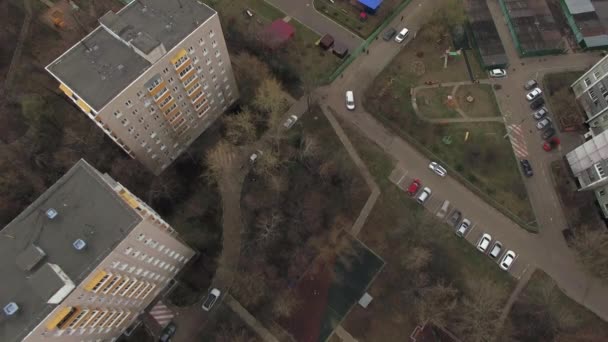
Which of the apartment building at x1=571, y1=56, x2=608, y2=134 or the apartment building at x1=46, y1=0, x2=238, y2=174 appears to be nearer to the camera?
the apartment building at x1=46, y1=0, x2=238, y2=174

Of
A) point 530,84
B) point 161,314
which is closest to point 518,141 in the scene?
point 530,84

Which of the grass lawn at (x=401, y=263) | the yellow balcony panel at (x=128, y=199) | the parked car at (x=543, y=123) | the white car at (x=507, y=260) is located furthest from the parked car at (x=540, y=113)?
the yellow balcony panel at (x=128, y=199)

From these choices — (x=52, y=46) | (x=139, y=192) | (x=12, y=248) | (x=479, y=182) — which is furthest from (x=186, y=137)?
(x=479, y=182)

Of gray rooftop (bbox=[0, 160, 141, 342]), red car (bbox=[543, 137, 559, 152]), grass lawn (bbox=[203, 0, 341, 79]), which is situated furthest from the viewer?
grass lawn (bbox=[203, 0, 341, 79])

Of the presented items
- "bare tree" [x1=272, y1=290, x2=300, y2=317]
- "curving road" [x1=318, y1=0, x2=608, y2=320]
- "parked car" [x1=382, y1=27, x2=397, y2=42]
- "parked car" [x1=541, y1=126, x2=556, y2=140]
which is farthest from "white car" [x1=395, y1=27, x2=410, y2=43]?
"bare tree" [x1=272, y1=290, x2=300, y2=317]

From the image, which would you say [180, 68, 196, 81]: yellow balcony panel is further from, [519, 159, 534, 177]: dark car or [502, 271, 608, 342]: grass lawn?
[502, 271, 608, 342]: grass lawn

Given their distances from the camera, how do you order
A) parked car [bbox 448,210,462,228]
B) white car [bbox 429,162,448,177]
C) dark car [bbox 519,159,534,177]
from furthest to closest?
1. white car [bbox 429,162,448,177]
2. dark car [bbox 519,159,534,177]
3. parked car [bbox 448,210,462,228]

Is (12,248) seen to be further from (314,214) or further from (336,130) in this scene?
(336,130)
